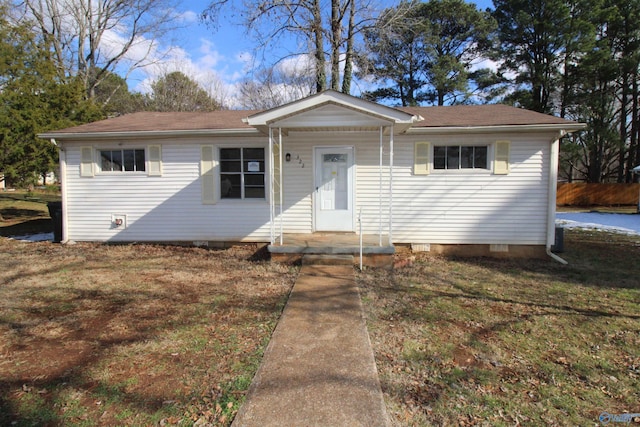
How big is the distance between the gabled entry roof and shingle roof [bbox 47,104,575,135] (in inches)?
49.8

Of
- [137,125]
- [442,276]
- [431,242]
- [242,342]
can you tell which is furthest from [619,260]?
[137,125]

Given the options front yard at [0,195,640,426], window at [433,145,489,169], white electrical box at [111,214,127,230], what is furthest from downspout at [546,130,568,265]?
white electrical box at [111,214,127,230]

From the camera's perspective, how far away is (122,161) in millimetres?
8297

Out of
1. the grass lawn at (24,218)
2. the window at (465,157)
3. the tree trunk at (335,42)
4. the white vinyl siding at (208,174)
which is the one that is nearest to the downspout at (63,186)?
the grass lawn at (24,218)

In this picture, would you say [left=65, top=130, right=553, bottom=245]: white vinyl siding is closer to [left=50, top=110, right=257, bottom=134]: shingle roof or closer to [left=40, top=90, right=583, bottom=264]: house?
[left=40, top=90, right=583, bottom=264]: house

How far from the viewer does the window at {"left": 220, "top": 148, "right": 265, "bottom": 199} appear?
8039mm

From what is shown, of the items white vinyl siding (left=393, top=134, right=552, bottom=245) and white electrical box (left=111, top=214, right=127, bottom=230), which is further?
white electrical box (left=111, top=214, right=127, bottom=230)

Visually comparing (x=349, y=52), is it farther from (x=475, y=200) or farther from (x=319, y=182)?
(x=475, y=200)

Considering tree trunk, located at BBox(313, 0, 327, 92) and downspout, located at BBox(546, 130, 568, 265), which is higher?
tree trunk, located at BBox(313, 0, 327, 92)

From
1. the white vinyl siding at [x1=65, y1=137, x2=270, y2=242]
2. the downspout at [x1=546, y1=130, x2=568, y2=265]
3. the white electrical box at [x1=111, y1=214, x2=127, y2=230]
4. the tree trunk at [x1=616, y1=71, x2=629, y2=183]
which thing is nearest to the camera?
the downspout at [x1=546, y1=130, x2=568, y2=265]

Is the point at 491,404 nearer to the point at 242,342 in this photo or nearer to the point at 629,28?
the point at 242,342

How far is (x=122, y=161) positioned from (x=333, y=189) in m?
5.02

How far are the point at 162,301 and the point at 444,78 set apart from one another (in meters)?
19.9

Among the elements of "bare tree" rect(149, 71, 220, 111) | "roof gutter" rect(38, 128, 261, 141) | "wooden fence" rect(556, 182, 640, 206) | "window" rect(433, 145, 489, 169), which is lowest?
"wooden fence" rect(556, 182, 640, 206)
